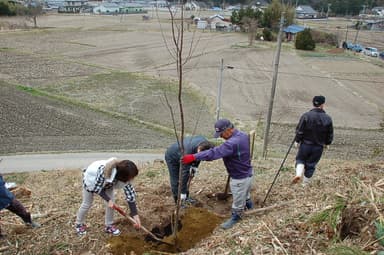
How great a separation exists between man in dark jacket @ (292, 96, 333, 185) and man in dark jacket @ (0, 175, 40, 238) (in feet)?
13.5

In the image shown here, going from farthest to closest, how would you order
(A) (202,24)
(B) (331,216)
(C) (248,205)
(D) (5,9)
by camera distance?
(A) (202,24) < (D) (5,9) < (C) (248,205) < (B) (331,216)

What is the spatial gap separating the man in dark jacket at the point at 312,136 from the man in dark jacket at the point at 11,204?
162 inches

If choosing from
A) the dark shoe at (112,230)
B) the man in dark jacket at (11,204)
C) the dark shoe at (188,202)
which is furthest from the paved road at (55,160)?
the dark shoe at (112,230)

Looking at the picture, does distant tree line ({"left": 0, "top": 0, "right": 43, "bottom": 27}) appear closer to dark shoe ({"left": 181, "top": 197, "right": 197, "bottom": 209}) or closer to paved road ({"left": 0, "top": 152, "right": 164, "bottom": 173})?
paved road ({"left": 0, "top": 152, "right": 164, "bottom": 173})

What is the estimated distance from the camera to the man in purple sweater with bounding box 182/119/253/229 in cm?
430

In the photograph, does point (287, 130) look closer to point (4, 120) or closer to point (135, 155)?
point (135, 155)

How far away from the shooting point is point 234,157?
4551 millimetres

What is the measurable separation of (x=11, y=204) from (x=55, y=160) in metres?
8.22

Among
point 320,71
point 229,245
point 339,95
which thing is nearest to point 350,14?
point 320,71

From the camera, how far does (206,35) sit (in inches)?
2239

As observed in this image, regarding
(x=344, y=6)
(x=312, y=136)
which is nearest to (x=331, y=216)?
(x=312, y=136)

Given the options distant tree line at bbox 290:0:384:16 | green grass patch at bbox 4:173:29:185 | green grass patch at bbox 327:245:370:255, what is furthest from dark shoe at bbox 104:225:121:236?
distant tree line at bbox 290:0:384:16

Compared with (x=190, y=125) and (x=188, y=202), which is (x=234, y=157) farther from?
(x=190, y=125)

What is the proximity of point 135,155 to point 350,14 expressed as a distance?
9591 centimetres
